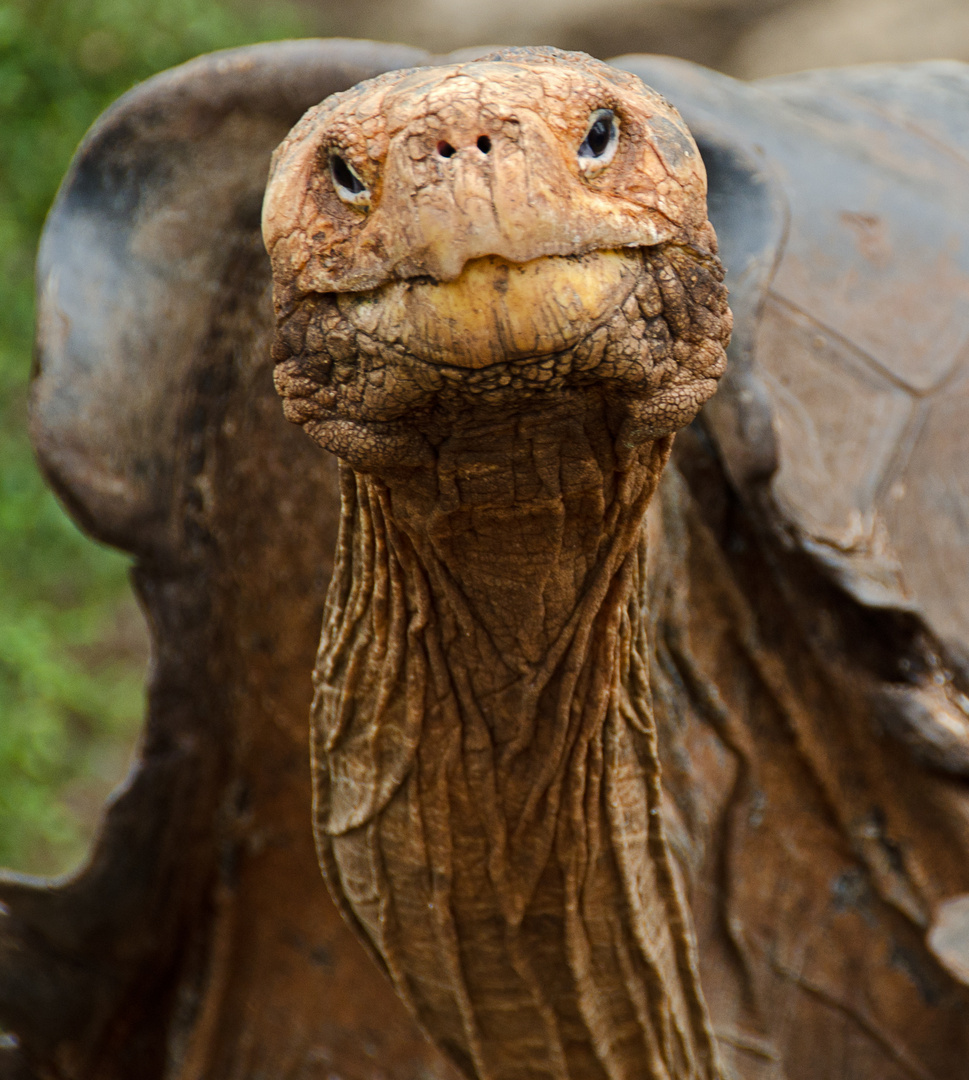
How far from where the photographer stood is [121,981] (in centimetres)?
226

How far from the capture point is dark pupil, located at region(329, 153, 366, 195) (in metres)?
1.05

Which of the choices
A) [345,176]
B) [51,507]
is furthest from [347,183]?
[51,507]

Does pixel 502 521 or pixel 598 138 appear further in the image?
pixel 502 521

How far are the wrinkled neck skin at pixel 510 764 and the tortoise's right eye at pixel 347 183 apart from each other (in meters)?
0.24

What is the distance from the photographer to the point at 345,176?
1.07m

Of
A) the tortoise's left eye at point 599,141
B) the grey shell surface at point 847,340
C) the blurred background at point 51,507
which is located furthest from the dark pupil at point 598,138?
the blurred background at point 51,507

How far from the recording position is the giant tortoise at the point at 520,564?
1072 millimetres

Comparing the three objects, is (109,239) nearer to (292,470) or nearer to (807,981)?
(292,470)

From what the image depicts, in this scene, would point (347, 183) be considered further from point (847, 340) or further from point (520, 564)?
point (847, 340)

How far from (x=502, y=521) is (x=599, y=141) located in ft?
1.20

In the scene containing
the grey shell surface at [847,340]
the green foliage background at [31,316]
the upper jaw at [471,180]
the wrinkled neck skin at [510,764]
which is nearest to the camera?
the upper jaw at [471,180]

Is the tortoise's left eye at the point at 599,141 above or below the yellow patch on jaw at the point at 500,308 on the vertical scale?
above

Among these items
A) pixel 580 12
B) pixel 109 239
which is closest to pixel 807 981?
pixel 109 239

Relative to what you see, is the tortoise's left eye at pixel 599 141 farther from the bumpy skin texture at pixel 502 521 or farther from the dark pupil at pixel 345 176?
the dark pupil at pixel 345 176
